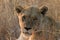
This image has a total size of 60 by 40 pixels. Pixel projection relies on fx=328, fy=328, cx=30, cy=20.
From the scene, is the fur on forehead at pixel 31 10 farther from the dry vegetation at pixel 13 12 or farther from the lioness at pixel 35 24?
the dry vegetation at pixel 13 12

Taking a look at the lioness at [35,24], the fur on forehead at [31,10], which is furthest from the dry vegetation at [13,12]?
the fur on forehead at [31,10]

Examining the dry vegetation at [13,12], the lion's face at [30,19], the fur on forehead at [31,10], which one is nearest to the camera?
the lion's face at [30,19]

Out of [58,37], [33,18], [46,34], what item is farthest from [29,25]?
[58,37]

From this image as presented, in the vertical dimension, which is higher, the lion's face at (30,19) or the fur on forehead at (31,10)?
the fur on forehead at (31,10)

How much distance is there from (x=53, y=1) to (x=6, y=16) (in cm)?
122

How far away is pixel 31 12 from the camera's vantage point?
5.96 metres

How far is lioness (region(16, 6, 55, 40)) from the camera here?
5663 mm

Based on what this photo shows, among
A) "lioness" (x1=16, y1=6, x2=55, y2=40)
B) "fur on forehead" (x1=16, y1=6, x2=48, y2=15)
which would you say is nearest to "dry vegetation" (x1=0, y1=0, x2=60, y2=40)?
"lioness" (x1=16, y1=6, x2=55, y2=40)

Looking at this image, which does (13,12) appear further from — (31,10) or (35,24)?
(35,24)

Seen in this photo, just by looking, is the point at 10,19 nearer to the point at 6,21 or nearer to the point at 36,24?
the point at 6,21

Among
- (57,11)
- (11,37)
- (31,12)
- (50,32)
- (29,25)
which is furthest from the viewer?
(57,11)

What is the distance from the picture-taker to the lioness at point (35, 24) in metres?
5.66

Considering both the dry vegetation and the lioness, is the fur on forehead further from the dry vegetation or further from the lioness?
the dry vegetation

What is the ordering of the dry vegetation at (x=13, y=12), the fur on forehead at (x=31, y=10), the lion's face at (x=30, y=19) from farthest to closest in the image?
the dry vegetation at (x=13, y=12)
the fur on forehead at (x=31, y=10)
the lion's face at (x=30, y=19)
